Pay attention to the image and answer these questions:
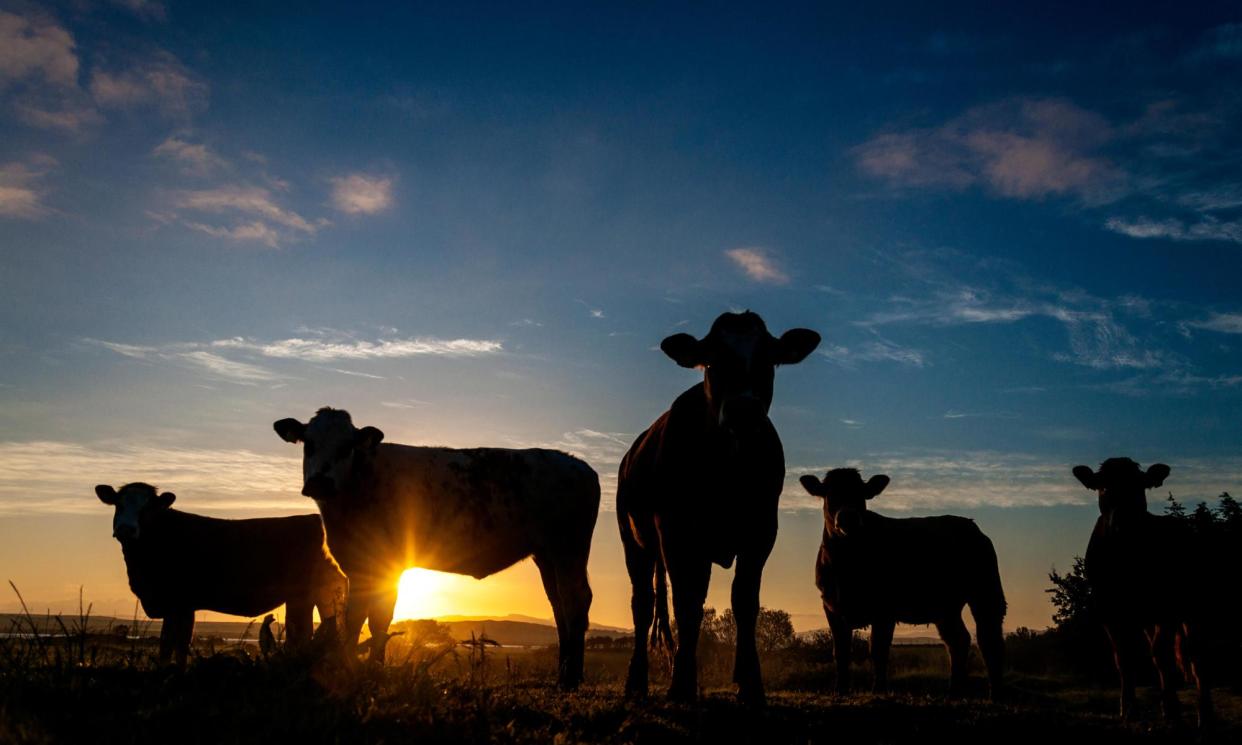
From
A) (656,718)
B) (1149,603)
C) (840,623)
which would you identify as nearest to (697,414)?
(656,718)

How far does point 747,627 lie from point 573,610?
482cm

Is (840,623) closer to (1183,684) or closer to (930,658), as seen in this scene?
(1183,684)

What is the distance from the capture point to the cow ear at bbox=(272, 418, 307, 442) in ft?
45.4

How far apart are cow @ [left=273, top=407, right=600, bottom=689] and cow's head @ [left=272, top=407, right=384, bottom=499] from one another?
0.6 inches

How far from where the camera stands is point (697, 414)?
935cm

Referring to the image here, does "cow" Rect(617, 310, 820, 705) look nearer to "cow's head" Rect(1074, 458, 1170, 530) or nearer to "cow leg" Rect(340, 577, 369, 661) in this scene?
"cow leg" Rect(340, 577, 369, 661)

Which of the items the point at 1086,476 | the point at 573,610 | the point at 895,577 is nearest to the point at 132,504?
the point at 573,610

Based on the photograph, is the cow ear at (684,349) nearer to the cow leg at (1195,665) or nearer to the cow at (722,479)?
the cow at (722,479)

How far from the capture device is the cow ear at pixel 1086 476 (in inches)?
574

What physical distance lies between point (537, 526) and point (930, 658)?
Answer: 21.8 metres

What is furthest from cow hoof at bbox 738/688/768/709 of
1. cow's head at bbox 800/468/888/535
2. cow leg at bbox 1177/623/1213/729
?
cow's head at bbox 800/468/888/535

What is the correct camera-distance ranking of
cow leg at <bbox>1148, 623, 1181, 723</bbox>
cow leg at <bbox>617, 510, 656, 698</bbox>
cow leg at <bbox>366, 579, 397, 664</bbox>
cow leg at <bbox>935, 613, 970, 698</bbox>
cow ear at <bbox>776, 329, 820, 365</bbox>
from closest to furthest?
1. cow ear at <bbox>776, 329, 820, 365</bbox>
2. cow leg at <bbox>617, 510, 656, 698</bbox>
3. cow leg at <bbox>366, 579, 397, 664</bbox>
4. cow leg at <bbox>1148, 623, 1181, 723</bbox>
5. cow leg at <bbox>935, 613, 970, 698</bbox>

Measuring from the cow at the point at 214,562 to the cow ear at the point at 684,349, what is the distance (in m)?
10.3

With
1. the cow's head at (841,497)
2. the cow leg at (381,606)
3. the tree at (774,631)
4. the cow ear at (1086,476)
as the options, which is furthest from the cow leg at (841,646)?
the tree at (774,631)
